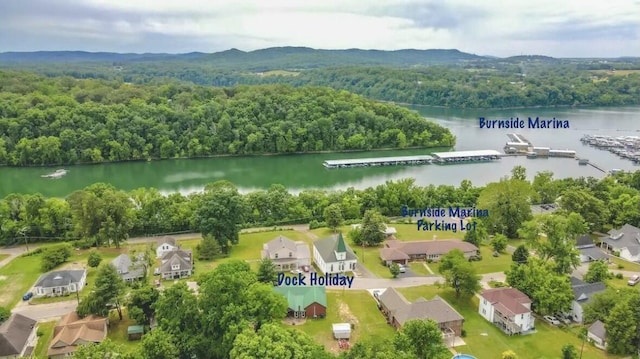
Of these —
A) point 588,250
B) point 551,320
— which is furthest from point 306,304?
point 588,250

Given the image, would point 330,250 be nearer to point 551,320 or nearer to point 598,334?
point 551,320

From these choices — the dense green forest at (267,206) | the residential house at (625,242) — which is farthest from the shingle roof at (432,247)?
the residential house at (625,242)

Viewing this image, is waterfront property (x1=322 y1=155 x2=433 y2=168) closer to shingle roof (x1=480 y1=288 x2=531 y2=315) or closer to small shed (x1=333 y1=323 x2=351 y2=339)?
shingle roof (x1=480 y1=288 x2=531 y2=315)

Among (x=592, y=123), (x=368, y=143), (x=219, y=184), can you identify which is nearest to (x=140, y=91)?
(x=368, y=143)

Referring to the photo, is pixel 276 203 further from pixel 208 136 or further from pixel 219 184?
pixel 208 136

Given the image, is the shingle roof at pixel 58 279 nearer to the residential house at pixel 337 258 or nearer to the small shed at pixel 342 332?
the residential house at pixel 337 258

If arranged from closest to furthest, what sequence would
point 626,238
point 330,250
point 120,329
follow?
point 120,329 → point 330,250 → point 626,238
